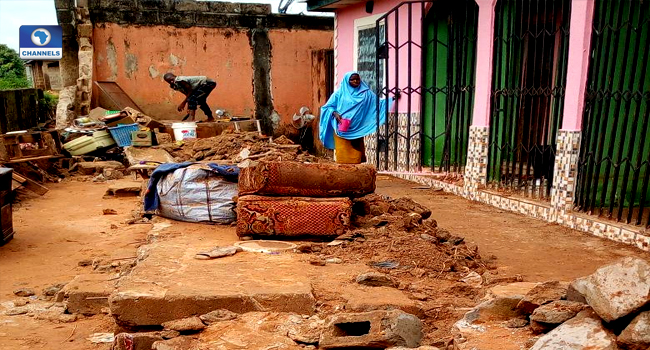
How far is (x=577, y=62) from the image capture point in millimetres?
5625

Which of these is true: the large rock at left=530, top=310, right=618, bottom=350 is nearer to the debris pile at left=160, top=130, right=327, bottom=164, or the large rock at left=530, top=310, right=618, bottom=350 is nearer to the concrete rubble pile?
the concrete rubble pile

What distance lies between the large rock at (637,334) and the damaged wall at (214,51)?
1357 centimetres

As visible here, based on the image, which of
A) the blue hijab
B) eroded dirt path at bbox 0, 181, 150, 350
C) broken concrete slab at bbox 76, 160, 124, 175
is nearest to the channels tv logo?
broken concrete slab at bbox 76, 160, 124, 175

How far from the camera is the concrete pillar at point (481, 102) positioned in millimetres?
7089

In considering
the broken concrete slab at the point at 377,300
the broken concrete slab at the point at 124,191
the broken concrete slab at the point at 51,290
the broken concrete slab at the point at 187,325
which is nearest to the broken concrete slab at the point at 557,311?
the broken concrete slab at the point at 377,300

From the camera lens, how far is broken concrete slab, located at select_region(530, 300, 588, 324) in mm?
2465

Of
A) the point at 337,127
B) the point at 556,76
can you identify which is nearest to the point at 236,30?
the point at 337,127

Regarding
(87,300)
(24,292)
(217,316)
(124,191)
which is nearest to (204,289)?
(217,316)

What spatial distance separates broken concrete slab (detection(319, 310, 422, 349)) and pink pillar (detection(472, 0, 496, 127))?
4844mm

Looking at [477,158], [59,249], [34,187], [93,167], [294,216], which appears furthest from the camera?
[93,167]

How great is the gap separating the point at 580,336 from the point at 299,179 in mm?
2586

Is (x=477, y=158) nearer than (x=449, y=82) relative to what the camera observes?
Yes

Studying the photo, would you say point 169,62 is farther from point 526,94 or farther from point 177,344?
point 177,344

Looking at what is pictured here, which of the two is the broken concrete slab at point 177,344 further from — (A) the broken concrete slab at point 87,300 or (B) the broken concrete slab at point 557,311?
(B) the broken concrete slab at point 557,311
